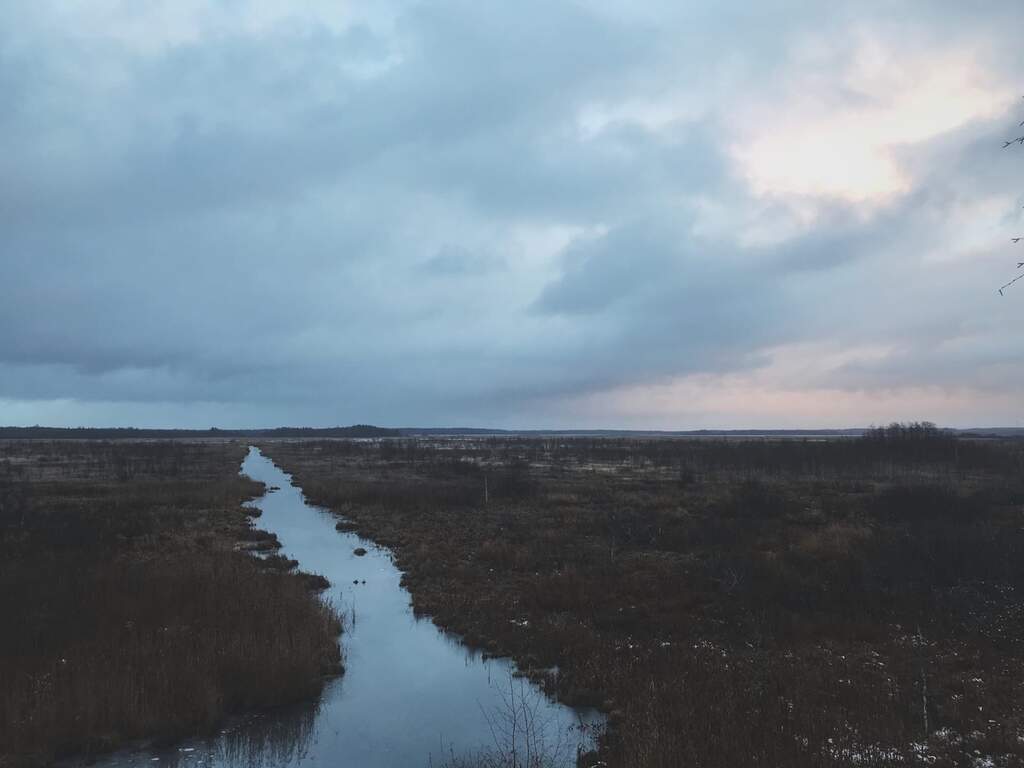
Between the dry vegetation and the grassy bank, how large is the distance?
426cm

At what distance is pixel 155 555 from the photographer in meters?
21.4

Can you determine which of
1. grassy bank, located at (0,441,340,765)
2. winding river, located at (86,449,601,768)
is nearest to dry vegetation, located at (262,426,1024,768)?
winding river, located at (86,449,601,768)

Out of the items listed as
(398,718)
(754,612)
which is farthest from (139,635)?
(754,612)

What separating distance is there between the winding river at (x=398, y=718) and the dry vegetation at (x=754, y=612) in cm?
Result: 71

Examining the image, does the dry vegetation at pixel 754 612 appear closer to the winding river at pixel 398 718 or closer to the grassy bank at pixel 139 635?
the winding river at pixel 398 718

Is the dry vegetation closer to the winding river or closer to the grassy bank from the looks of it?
the winding river

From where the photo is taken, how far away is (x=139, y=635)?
498 inches

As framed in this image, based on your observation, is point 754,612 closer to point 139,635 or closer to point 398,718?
point 398,718

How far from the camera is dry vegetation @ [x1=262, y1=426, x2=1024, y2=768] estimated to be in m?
8.78

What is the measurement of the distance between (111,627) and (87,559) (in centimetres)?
823

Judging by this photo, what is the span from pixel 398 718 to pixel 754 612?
9.26m

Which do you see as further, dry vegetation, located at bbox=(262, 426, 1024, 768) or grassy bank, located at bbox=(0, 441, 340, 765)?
grassy bank, located at bbox=(0, 441, 340, 765)

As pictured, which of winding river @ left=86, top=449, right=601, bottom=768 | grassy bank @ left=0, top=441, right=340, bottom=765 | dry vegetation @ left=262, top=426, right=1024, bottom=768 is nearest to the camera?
dry vegetation @ left=262, top=426, right=1024, bottom=768

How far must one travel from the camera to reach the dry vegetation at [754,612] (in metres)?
8.78
